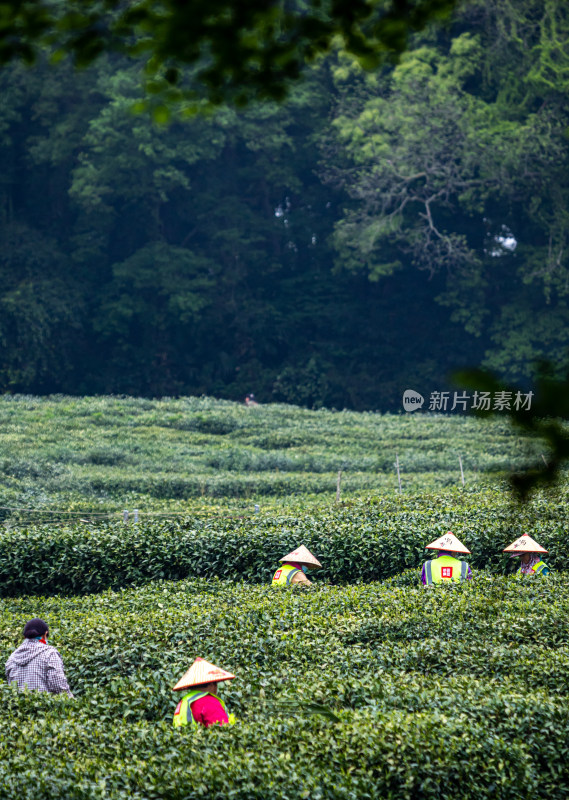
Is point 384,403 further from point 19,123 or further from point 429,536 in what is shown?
point 429,536

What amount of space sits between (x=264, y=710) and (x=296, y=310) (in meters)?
40.5

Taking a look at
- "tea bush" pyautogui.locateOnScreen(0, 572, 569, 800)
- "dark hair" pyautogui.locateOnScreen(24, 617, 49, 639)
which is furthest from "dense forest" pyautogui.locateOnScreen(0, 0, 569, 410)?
"dark hair" pyautogui.locateOnScreen(24, 617, 49, 639)

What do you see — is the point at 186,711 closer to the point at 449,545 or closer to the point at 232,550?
the point at 449,545

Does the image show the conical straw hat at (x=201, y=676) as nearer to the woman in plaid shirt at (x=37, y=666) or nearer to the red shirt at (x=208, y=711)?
the red shirt at (x=208, y=711)

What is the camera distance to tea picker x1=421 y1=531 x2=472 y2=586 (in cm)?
1195

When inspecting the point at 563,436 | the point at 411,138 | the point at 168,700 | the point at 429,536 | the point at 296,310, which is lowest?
the point at 168,700

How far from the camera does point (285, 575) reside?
12.5m

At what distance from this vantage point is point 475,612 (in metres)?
10.0

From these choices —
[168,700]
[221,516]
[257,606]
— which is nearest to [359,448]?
[221,516]

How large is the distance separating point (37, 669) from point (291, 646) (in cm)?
255

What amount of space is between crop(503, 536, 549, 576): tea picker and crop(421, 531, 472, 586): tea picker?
2.18 ft

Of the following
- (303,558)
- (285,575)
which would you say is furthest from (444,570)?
(285,575)

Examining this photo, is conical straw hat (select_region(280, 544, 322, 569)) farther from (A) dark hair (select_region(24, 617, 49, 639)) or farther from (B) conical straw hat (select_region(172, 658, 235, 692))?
(B) conical straw hat (select_region(172, 658, 235, 692))

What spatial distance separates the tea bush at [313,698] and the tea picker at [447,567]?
18.1 inches
